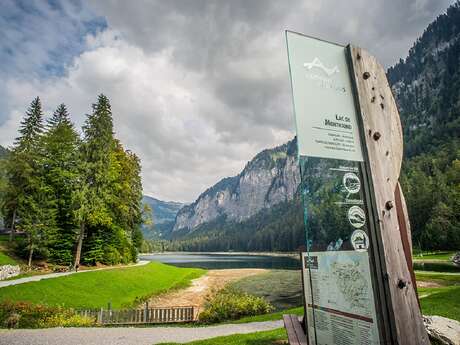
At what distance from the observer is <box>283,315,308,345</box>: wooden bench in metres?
4.95

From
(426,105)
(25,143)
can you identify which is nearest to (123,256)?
(25,143)

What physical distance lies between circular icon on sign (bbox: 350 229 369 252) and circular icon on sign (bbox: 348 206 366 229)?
0.26ft

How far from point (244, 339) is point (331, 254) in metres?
7.28

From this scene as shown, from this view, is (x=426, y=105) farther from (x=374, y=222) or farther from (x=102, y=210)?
(x=374, y=222)

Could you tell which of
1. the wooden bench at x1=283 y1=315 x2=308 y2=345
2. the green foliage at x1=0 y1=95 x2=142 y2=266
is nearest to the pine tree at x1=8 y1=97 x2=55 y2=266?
the green foliage at x1=0 y1=95 x2=142 y2=266

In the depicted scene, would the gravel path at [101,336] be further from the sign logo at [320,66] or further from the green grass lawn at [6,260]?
the green grass lawn at [6,260]

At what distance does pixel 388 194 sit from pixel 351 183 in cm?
46

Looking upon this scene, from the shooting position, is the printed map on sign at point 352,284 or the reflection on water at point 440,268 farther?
the reflection on water at point 440,268

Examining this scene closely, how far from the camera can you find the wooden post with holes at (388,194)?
3.12 m

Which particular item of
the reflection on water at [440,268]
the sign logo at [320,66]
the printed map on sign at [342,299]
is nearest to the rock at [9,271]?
the printed map on sign at [342,299]

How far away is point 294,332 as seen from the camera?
5430 millimetres

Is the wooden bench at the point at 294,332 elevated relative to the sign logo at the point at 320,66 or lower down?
lower down

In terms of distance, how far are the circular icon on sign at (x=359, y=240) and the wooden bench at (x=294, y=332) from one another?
2.56 metres

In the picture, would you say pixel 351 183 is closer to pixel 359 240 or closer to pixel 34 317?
pixel 359 240
